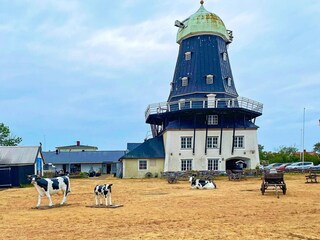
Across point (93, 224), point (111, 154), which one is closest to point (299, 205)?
point (93, 224)

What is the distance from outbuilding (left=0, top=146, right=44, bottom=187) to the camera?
3127cm

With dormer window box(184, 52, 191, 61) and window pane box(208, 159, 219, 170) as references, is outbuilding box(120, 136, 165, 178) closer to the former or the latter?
window pane box(208, 159, 219, 170)

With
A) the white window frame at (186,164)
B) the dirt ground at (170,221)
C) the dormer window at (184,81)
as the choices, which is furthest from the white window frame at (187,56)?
the dirt ground at (170,221)

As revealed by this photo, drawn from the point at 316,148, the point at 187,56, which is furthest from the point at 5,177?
the point at 316,148

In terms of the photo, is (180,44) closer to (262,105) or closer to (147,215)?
(262,105)

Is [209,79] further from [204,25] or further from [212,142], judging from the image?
[212,142]

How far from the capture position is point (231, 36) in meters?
49.7

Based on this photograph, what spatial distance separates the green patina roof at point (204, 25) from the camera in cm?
4506

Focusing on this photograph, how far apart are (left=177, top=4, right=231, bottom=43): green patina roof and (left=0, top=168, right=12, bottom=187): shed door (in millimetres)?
26095

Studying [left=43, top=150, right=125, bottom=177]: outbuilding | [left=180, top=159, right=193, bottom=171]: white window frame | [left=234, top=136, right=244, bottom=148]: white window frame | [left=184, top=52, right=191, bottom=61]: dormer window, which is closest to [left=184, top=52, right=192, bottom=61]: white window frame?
[left=184, top=52, right=191, bottom=61]: dormer window

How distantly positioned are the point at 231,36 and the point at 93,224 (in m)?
43.0

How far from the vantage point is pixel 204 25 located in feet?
148

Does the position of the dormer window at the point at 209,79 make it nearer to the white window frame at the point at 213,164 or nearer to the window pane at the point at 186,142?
the window pane at the point at 186,142

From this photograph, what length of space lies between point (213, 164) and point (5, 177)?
65.7 ft
